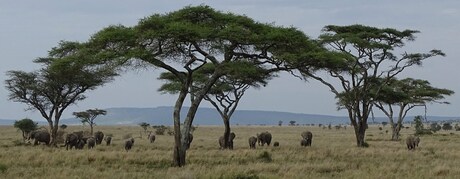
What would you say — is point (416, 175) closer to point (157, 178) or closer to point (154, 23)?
point (157, 178)

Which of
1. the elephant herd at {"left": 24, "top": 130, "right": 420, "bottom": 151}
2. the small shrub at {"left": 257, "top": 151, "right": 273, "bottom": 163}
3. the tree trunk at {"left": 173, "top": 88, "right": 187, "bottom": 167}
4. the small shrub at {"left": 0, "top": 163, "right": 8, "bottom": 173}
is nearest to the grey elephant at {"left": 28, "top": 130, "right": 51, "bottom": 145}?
the elephant herd at {"left": 24, "top": 130, "right": 420, "bottom": 151}

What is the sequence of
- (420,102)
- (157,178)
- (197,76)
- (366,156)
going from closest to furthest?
(157,178) < (366,156) < (197,76) < (420,102)

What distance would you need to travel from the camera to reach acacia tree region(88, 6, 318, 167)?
19234 millimetres

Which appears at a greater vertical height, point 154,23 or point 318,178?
point 154,23

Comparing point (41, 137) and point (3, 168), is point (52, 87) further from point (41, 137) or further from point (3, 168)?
point (3, 168)

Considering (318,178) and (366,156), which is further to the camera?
(366,156)

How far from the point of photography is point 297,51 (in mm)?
21922

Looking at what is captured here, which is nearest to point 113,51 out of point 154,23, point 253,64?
point 154,23

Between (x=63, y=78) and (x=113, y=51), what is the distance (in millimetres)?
15499

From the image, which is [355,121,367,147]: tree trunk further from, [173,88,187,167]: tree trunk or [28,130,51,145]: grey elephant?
[28,130,51,145]: grey elephant

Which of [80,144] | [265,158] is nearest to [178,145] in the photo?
[265,158]

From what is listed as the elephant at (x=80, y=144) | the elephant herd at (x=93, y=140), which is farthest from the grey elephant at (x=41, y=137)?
the elephant at (x=80, y=144)

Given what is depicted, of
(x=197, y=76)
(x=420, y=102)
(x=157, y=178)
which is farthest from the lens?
(x=420, y=102)

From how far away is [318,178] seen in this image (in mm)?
14883
